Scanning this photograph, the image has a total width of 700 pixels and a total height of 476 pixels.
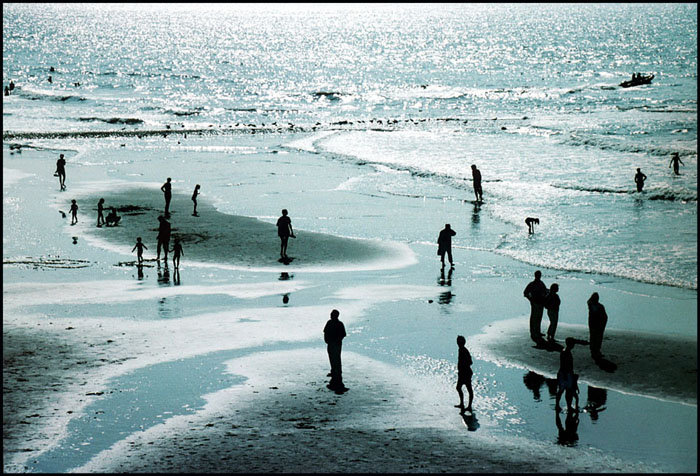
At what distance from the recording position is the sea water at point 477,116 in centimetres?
2775

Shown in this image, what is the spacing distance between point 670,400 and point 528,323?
447 cm

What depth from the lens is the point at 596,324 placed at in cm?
1417

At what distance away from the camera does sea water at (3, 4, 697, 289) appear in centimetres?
2775

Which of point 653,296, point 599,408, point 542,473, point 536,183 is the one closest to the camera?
point 542,473

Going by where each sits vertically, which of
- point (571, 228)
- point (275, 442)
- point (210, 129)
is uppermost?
point (210, 129)

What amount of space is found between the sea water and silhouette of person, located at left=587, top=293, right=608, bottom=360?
6.42 meters

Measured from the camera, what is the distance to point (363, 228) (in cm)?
2678

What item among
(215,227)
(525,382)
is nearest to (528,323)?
(525,382)

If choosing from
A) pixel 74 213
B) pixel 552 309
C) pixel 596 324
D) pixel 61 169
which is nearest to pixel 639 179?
pixel 552 309

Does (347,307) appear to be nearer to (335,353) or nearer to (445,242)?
(445,242)

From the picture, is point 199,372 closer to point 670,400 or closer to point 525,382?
point 525,382

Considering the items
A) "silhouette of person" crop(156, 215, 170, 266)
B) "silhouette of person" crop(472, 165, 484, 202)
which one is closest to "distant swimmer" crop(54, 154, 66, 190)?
"silhouette of person" crop(156, 215, 170, 266)

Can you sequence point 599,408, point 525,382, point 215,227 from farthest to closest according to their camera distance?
point 215,227 < point 525,382 < point 599,408

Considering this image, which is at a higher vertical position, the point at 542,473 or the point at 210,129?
the point at 210,129
